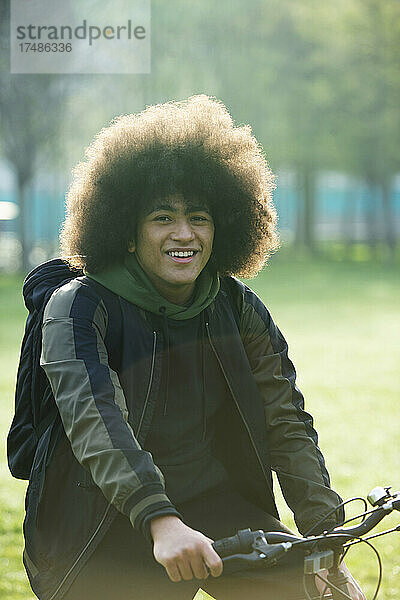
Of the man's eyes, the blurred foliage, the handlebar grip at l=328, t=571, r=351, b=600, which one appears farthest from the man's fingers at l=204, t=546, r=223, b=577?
the blurred foliage

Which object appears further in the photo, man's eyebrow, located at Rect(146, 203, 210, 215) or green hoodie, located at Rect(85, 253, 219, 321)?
man's eyebrow, located at Rect(146, 203, 210, 215)

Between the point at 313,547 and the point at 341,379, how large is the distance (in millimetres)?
9471

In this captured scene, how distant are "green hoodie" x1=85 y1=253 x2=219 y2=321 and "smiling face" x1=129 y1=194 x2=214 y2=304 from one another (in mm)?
38

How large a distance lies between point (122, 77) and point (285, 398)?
23.0 meters

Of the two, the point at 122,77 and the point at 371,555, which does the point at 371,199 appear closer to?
the point at 122,77

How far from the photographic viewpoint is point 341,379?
11.7 meters

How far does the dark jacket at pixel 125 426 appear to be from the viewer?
95.8 inches

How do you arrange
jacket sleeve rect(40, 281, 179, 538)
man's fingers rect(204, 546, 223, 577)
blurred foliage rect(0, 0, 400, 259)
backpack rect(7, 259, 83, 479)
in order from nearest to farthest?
man's fingers rect(204, 546, 223, 577), jacket sleeve rect(40, 281, 179, 538), backpack rect(7, 259, 83, 479), blurred foliage rect(0, 0, 400, 259)

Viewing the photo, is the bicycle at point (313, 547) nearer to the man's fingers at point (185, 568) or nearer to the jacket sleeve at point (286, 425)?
the man's fingers at point (185, 568)

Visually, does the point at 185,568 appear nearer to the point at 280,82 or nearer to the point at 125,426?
the point at 125,426

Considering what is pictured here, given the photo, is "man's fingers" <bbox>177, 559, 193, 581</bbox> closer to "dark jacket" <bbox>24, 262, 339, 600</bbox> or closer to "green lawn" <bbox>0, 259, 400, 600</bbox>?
"dark jacket" <bbox>24, 262, 339, 600</bbox>

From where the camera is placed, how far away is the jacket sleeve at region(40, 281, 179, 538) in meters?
2.32

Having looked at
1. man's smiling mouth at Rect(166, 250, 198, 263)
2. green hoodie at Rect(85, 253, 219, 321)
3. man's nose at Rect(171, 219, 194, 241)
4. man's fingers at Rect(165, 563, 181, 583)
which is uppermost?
man's nose at Rect(171, 219, 194, 241)

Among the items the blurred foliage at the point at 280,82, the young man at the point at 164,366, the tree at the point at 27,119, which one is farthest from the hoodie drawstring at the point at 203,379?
the blurred foliage at the point at 280,82
